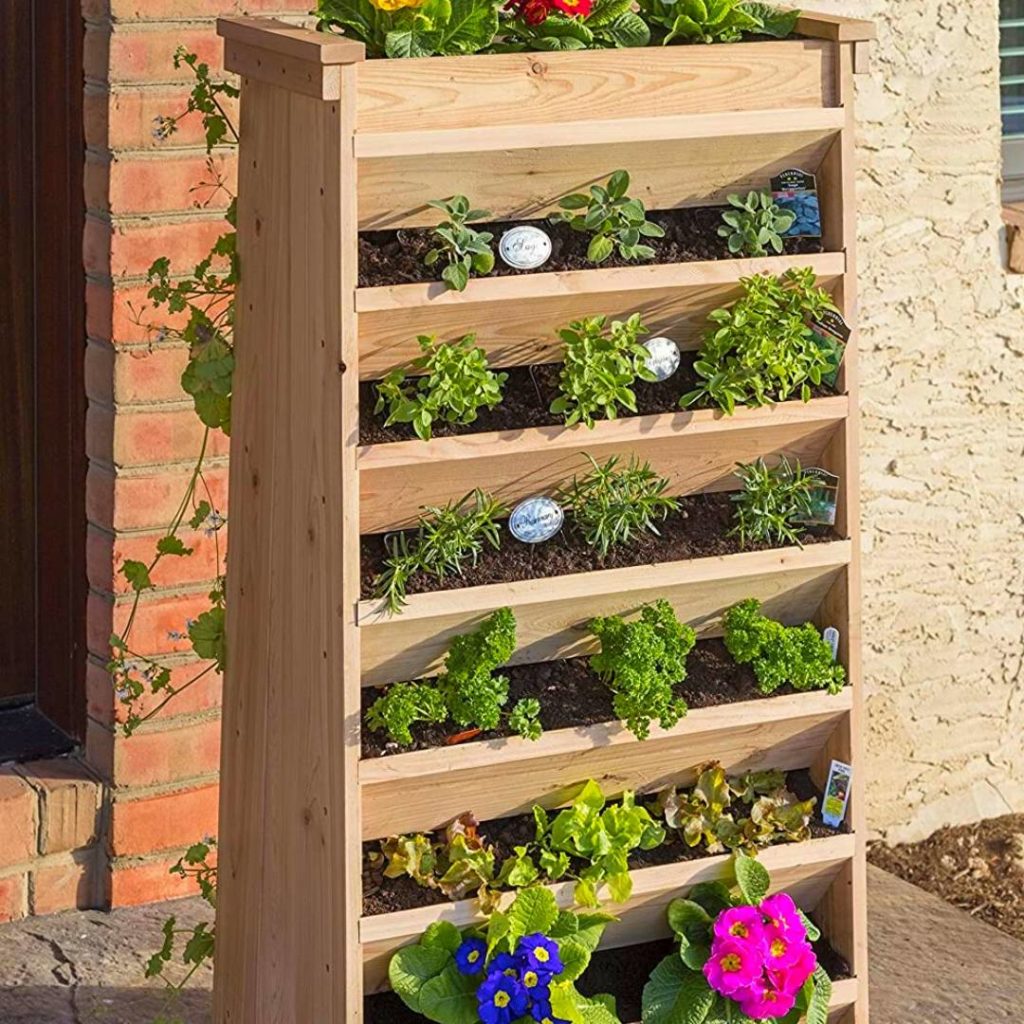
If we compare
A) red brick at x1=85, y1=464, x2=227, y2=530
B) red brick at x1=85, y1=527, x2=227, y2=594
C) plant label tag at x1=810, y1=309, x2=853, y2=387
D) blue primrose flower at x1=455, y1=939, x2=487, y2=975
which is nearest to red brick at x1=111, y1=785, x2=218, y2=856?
red brick at x1=85, y1=527, x2=227, y2=594

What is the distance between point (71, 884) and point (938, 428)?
6.26 feet

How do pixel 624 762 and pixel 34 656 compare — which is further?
pixel 34 656

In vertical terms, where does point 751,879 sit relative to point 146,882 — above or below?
above

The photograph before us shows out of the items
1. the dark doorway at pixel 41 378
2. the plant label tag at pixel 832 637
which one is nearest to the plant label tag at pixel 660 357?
the plant label tag at pixel 832 637

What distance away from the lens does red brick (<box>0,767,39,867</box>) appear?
3473 millimetres

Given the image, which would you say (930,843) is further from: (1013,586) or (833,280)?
(833,280)

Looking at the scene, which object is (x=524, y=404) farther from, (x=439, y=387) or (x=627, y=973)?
(x=627, y=973)

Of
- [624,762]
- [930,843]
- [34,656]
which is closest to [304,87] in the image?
[624,762]

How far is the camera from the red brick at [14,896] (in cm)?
352

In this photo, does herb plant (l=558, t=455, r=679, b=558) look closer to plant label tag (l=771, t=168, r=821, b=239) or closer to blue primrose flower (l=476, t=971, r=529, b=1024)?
plant label tag (l=771, t=168, r=821, b=239)

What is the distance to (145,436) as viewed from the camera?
3.41m

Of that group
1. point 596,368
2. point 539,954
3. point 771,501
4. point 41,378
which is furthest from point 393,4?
point 41,378

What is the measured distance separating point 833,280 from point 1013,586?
63.2 inches

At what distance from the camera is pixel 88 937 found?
350 cm
